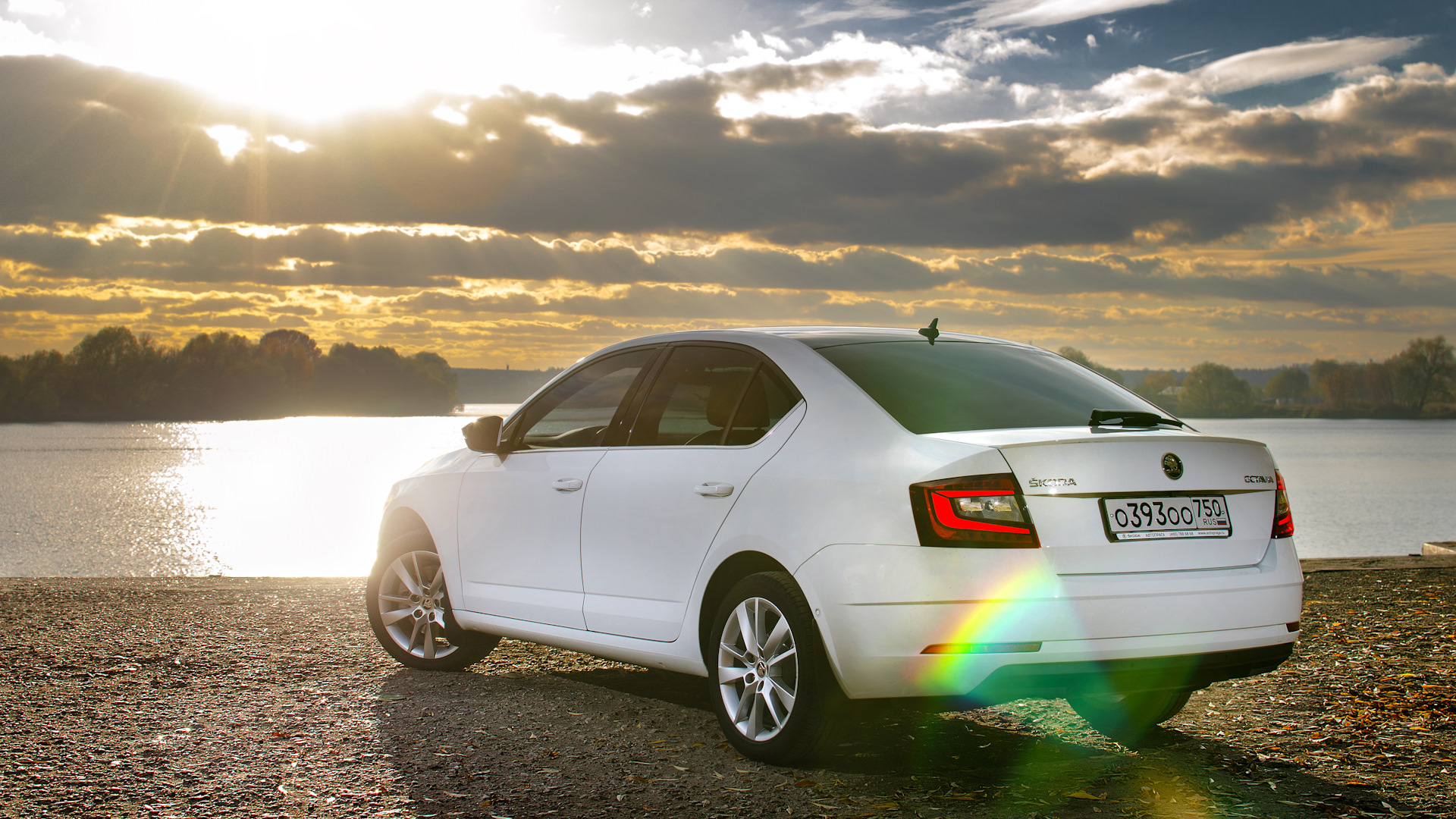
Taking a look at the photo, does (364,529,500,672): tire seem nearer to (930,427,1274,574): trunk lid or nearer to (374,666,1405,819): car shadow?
(374,666,1405,819): car shadow

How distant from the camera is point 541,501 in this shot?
18.4 feet

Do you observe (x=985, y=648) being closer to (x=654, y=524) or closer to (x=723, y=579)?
(x=723, y=579)

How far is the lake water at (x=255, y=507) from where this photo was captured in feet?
115

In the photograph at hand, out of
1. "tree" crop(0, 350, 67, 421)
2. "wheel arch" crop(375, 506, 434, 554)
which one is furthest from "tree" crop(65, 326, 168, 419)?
"wheel arch" crop(375, 506, 434, 554)

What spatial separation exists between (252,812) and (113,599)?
652cm

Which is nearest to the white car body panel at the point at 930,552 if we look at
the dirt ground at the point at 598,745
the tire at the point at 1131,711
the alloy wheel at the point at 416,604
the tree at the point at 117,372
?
the dirt ground at the point at 598,745

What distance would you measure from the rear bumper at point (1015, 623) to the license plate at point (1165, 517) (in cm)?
14

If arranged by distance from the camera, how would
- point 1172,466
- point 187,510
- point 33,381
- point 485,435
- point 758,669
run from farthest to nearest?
point 33,381
point 187,510
point 485,435
point 758,669
point 1172,466

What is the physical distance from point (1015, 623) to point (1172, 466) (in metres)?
0.82

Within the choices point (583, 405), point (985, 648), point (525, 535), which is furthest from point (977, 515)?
point (525, 535)

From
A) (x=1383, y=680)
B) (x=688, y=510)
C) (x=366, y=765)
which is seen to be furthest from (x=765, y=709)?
(x=1383, y=680)

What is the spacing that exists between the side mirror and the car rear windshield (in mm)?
1927

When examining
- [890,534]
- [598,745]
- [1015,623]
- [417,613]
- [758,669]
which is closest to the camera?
[1015,623]

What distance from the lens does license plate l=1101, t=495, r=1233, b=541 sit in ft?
13.0
